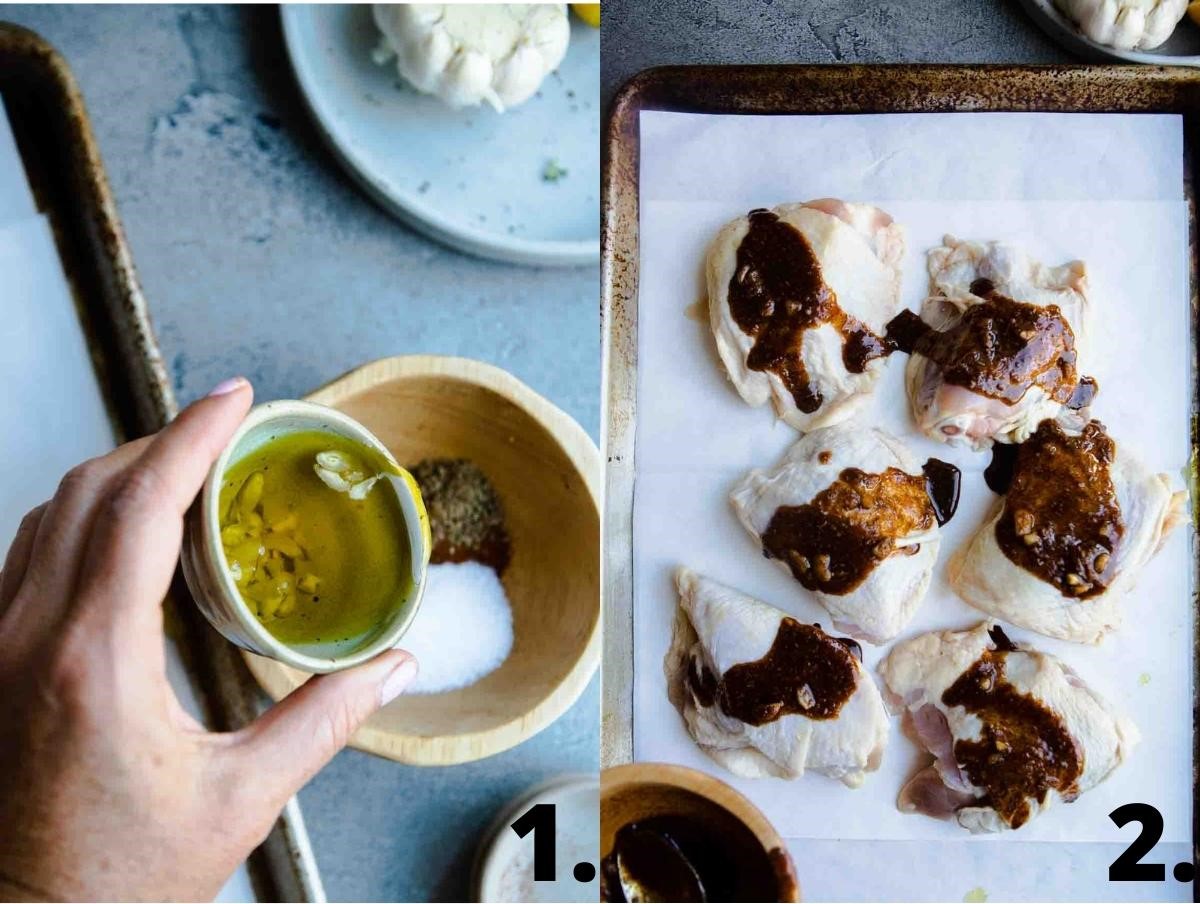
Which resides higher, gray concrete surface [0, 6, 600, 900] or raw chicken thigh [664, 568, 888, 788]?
gray concrete surface [0, 6, 600, 900]

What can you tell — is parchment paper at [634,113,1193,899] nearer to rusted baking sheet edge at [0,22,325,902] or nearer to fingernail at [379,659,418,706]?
fingernail at [379,659,418,706]

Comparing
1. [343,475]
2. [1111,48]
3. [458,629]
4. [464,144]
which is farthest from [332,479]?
[1111,48]

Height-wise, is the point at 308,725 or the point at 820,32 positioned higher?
the point at 820,32

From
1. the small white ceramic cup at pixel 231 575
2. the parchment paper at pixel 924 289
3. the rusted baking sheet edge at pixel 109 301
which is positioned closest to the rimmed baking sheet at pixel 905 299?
the parchment paper at pixel 924 289

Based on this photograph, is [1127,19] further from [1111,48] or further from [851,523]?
[851,523]

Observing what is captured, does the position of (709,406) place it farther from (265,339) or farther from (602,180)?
(265,339)

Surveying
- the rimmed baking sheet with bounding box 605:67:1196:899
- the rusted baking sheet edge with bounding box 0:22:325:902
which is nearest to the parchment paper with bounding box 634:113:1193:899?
the rimmed baking sheet with bounding box 605:67:1196:899

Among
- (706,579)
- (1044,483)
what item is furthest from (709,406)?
(1044,483)
